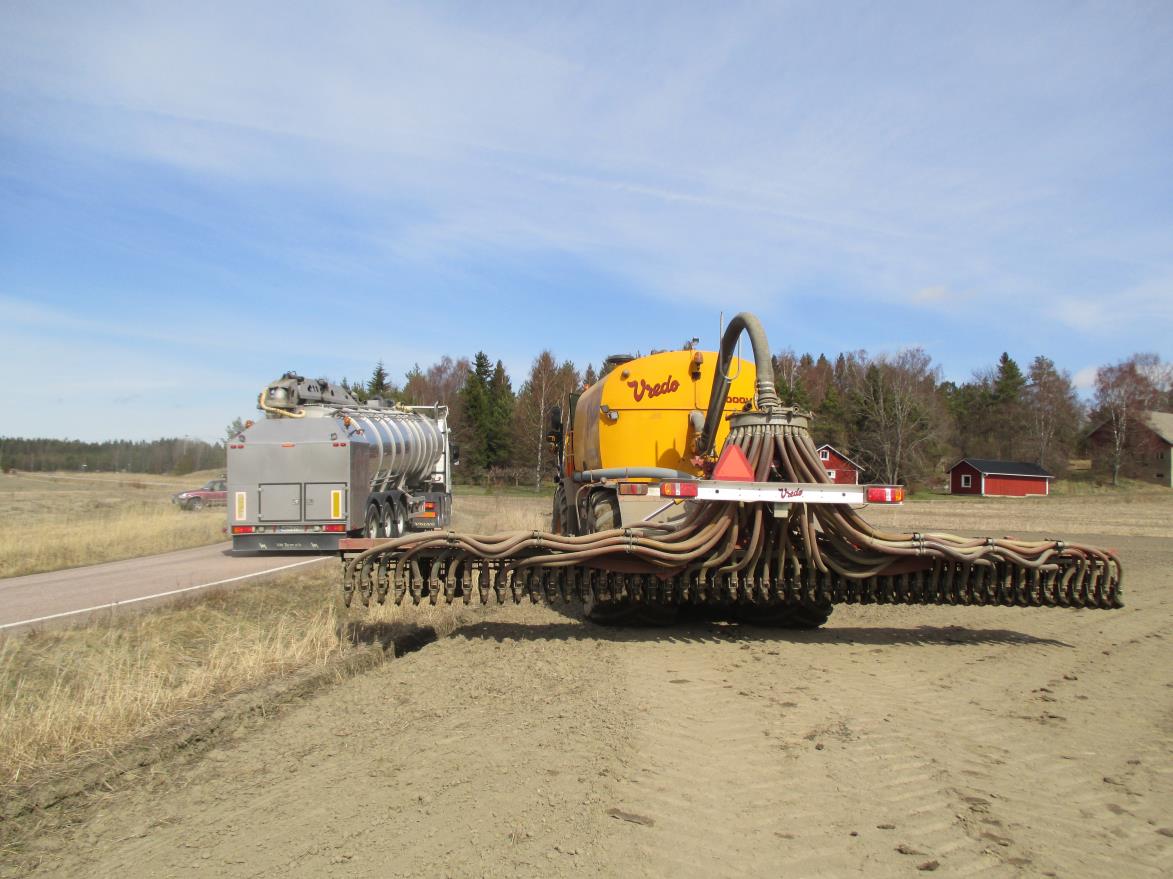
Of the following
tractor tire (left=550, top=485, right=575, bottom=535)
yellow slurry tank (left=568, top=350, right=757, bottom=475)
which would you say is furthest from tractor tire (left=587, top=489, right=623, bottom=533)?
tractor tire (left=550, top=485, right=575, bottom=535)

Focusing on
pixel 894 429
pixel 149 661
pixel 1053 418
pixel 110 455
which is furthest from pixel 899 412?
pixel 110 455

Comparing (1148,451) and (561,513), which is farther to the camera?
(1148,451)

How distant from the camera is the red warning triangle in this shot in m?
6.87

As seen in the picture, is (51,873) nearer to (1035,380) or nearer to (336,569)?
(336,569)

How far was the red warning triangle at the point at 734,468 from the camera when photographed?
687 centimetres

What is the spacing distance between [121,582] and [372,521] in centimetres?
556

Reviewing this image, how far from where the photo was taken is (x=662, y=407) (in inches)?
382

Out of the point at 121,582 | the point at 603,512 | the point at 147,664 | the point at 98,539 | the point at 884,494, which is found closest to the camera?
the point at 884,494

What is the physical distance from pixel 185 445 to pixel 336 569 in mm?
88033

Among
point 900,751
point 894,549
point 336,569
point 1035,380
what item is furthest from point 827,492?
point 1035,380

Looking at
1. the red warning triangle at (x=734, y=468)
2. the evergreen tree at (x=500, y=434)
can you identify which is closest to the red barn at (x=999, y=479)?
the evergreen tree at (x=500, y=434)

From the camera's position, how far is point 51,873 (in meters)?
3.44

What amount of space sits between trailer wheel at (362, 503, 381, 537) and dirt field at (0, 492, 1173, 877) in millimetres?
10840

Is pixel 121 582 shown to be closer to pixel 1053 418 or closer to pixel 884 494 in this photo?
pixel 884 494
